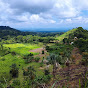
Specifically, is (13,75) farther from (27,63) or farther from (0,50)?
(0,50)

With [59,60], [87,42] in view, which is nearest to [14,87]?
[59,60]

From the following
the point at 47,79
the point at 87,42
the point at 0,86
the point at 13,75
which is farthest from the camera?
the point at 87,42

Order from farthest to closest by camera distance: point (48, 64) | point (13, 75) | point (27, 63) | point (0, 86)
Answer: point (27, 63) < point (48, 64) < point (13, 75) < point (0, 86)

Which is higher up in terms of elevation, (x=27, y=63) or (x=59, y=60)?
(x=59, y=60)

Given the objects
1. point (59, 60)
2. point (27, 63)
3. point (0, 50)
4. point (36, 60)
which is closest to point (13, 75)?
point (27, 63)

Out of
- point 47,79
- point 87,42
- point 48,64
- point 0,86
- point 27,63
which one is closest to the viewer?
point 0,86

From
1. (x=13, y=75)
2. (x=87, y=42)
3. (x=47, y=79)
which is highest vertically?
(x=87, y=42)

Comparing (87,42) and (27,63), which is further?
(87,42)

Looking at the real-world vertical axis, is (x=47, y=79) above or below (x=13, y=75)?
above

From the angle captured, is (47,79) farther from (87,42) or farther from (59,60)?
(87,42)
